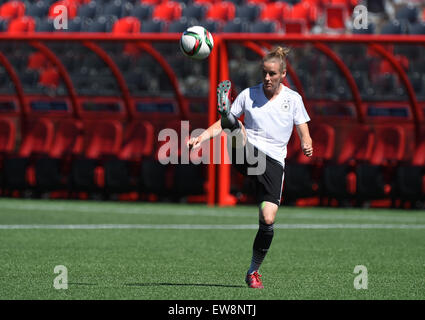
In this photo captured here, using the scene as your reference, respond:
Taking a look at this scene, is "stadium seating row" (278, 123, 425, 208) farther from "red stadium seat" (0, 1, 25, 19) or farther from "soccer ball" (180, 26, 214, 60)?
"red stadium seat" (0, 1, 25, 19)

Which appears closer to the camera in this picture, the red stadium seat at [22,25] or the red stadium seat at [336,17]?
the red stadium seat at [336,17]

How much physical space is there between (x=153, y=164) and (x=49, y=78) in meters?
6.18

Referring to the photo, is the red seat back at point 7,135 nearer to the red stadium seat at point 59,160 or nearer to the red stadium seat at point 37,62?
the red stadium seat at point 59,160

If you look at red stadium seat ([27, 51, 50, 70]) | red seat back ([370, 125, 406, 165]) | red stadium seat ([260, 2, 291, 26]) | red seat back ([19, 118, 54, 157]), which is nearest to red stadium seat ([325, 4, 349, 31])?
red stadium seat ([260, 2, 291, 26])

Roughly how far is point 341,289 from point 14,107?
1321cm

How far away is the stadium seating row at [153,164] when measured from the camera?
55.9ft

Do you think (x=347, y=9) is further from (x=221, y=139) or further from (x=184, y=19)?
(x=221, y=139)

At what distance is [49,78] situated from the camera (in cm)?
2297

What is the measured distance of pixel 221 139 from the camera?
55.5 feet

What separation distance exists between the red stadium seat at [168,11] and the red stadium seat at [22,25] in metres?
3.21

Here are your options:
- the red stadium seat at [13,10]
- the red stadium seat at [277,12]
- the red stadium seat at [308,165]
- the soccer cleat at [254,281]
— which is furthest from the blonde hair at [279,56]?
the red stadium seat at [13,10]

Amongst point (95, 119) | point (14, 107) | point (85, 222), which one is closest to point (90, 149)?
point (95, 119)

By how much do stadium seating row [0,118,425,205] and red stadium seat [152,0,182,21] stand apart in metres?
6.45

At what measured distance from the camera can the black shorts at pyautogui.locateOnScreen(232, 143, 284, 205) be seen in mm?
8156
